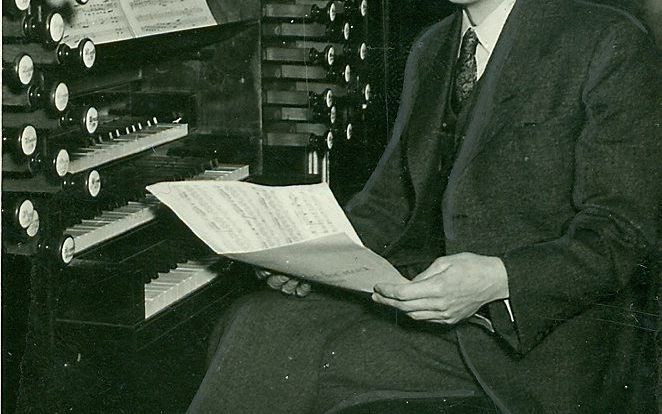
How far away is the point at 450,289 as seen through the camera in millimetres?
1717

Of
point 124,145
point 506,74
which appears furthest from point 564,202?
point 124,145

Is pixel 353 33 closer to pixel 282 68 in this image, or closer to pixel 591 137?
pixel 282 68

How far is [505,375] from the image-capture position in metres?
1.89

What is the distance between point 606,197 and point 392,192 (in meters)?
0.64

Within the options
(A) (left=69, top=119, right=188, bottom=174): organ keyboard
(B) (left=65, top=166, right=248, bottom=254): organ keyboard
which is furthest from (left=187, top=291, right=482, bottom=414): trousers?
(A) (left=69, top=119, right=188, bottom=174): organ keyboard

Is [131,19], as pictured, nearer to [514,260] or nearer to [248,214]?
[248,214]

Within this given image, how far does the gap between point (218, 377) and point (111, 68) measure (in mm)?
1304


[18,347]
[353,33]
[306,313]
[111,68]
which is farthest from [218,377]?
[353,33]

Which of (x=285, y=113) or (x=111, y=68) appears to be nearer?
(x=111, y=68)

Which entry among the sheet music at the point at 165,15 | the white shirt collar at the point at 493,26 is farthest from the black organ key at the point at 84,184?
the white shirt collar at the point at 493,26

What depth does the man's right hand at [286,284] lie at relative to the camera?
6.65ft

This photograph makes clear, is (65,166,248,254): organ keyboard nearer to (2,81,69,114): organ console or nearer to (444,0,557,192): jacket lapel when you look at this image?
(2,81,69,114): organ console

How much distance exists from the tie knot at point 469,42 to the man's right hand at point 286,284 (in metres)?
0.68

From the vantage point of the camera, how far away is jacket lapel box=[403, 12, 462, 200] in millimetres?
2143
